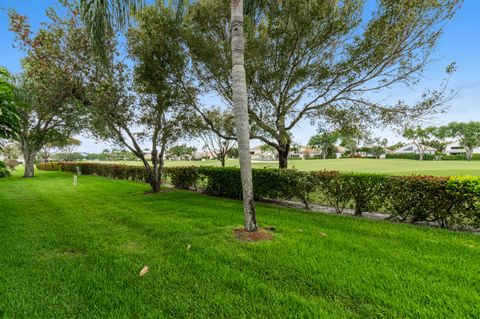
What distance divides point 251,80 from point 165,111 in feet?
13.2

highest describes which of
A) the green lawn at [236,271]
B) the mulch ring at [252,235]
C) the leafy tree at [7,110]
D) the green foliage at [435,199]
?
the leafy tree at [7,110]

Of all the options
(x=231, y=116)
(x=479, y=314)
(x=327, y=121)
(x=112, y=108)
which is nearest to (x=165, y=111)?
(x=112, y=108)

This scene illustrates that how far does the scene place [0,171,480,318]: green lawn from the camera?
231 centimetres

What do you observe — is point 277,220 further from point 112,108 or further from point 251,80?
point 112,108

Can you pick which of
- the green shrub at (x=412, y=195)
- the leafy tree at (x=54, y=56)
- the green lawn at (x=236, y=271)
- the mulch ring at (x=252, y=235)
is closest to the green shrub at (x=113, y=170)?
the leafy tree at (x=54, y=56)

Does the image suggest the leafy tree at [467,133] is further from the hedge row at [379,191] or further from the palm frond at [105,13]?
the palm frond at [105,13]

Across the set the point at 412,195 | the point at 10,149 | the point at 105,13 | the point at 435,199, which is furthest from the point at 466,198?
the point at 10,149

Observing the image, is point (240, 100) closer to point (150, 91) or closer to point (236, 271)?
point (236, 271)

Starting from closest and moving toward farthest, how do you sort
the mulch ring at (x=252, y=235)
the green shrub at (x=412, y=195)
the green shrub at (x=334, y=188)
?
1. the mulch ring at (x=252, y=235)
2. the green shrub at (x=412, y=195)
3. the green shrub at (x=334, y=188)

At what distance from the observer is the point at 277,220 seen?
5.55 meters

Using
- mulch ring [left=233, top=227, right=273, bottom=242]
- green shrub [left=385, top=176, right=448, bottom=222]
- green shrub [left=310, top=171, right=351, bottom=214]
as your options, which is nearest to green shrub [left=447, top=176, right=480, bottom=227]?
green shrub [left=385, top=176, right=448, bottom=222]

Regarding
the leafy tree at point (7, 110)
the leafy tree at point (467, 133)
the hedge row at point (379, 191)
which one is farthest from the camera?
the leafy tree at point (467, 133)

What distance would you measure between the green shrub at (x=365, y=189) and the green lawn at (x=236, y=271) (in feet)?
2.61

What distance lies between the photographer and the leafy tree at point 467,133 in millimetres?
54938
